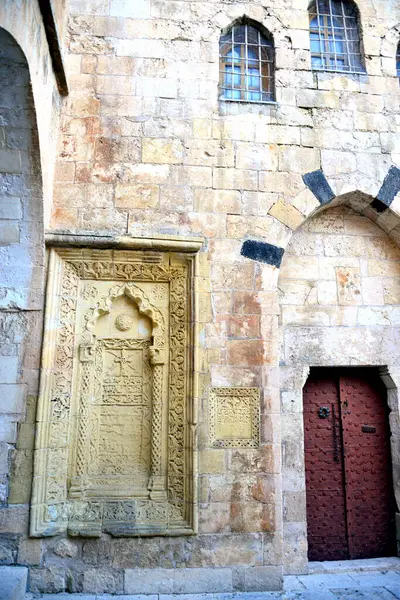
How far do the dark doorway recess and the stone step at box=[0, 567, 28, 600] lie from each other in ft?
8.50

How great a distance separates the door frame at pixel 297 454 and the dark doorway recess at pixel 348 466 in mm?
102

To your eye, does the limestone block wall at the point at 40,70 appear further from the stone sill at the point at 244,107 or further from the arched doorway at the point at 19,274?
the stone sill at the point at 244,107

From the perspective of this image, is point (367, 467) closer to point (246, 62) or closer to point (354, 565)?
point (354, 565)

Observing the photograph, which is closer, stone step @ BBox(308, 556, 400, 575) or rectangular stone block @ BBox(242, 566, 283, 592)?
rectangular stone block @ BBox(242, 566, 283, 592)

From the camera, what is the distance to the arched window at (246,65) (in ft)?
16.4

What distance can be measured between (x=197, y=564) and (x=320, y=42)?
543 centimetres

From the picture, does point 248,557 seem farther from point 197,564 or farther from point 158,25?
point 158,25

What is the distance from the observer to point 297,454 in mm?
4449

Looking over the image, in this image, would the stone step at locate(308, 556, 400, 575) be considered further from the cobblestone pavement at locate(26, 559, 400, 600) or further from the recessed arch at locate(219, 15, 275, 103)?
the recessed arch at locate(219, 15, 275, 103)

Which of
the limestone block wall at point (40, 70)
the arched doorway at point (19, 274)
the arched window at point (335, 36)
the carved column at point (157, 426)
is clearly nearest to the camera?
the limestone block wall at point (40, 70)

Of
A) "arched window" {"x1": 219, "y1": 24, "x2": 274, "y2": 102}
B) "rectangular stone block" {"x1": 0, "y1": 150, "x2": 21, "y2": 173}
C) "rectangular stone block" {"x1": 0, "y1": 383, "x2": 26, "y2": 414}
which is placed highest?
"arched window" {"x1": 219, "y1": 24, "x2": 274, "y2": 102}

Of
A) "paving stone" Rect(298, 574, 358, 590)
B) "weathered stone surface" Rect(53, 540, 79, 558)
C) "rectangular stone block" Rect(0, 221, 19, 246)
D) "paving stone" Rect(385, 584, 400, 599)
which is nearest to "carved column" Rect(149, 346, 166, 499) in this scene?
"weathered stone surface" Rect(53, 540, 79, 558)

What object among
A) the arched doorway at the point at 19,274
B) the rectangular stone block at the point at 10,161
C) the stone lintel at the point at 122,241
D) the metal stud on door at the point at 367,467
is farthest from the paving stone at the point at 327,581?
the rectangular stone block at the point at 10,161

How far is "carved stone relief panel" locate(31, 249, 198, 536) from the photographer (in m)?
3.93
